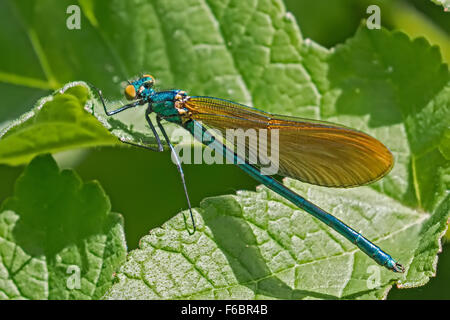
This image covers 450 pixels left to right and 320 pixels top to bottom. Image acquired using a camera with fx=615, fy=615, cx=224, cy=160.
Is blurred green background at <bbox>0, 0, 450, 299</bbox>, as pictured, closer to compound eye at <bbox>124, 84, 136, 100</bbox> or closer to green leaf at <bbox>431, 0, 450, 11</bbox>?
compound eye at <bbox>124, 84, 136, 100</bbox>

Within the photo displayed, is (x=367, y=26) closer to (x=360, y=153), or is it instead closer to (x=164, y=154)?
(x=360, y=153)

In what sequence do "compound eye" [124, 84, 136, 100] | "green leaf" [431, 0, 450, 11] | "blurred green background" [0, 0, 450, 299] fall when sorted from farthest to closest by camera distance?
"blurred green background" [0, 0, 450, 299] < "compound eye" [124, 84, 136, 100] < "green leaf" [431, 0, 450, 11]

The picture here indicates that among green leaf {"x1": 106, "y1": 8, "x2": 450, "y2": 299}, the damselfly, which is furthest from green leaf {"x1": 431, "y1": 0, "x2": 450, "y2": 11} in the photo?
the damselfly

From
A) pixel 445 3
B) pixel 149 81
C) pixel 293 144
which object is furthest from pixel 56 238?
pixel 445 3

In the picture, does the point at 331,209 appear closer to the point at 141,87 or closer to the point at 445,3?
the point at 445,3

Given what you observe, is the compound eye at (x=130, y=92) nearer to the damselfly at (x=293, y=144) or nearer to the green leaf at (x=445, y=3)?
the damselfly at (x=293, y=144)
